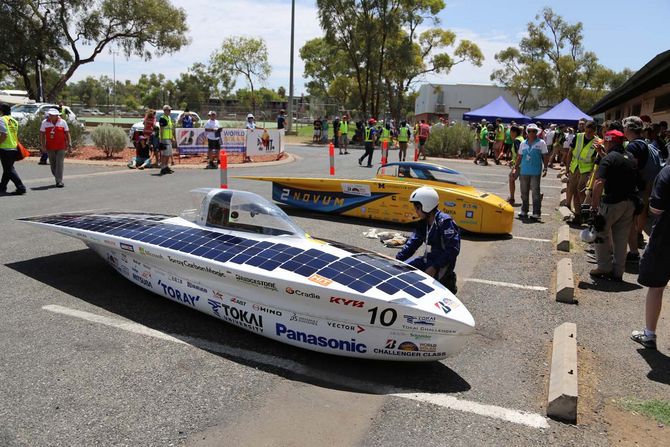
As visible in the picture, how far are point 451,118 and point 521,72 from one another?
25.5m

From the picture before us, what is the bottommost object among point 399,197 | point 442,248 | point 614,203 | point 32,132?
point 442,248

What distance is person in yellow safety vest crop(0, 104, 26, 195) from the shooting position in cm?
1062

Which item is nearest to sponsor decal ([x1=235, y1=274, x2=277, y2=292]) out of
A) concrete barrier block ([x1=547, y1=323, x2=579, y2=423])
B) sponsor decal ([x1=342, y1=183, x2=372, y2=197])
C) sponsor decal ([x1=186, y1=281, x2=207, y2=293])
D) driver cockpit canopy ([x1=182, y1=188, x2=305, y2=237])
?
sponsor decal ([x1=186, y1=281, x2=207, y2=293])

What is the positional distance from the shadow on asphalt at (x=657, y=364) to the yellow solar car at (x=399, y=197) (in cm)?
443

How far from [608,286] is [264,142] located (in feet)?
54.5

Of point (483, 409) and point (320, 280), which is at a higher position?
point (320, 280)

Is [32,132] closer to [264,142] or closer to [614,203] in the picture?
[264,142]

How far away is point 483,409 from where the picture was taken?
3.65 m

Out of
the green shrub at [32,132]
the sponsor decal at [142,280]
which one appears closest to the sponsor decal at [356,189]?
the sponsor decal at [142,280]

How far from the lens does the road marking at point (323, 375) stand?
3.58m

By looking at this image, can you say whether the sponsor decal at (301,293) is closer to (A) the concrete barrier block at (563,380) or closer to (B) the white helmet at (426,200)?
(B) the white helmet at (426,200)

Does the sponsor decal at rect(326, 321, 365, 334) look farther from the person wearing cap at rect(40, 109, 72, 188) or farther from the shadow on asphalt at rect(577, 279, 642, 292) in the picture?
the person wearing cap at rect(40, 109, 72, 188)

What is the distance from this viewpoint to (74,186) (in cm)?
1251

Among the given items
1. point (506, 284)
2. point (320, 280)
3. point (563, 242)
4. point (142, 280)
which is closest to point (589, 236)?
point (506, 284)
